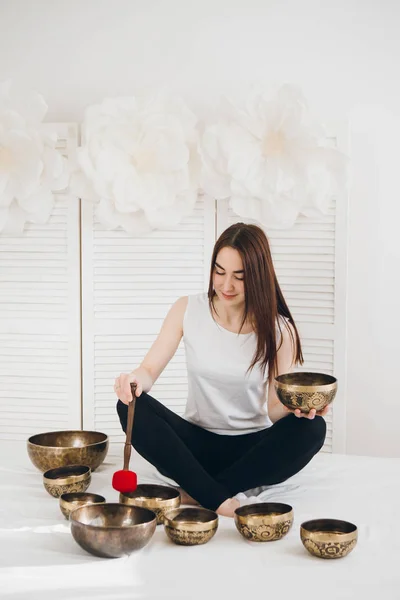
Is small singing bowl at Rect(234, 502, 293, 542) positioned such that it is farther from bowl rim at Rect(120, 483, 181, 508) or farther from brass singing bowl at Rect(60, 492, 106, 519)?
brass singing bowl at Rect(60, 492, 106, 519)

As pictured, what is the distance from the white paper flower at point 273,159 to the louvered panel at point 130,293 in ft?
0.77

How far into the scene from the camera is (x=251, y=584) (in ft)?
6.15

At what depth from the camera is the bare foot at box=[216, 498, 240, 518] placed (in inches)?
94.3

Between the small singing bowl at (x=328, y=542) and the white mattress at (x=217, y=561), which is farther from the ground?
the small singing bowl at (x=328, y=542)

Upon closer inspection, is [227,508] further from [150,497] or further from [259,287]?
[259,287]

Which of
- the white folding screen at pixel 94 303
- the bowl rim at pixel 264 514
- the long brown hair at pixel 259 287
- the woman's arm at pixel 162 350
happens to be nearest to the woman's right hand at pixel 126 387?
the woman's arm at pixel 162 350

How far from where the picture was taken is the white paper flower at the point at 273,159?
335cm

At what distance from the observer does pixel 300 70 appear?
3.65 metres

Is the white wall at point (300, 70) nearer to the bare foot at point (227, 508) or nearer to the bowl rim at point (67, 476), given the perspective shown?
the bare foot at point (227, 508)

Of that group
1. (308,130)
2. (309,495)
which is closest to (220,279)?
(309,495)

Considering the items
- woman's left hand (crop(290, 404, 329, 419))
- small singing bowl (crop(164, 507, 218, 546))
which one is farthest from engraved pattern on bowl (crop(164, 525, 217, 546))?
woman's left hand (crop(290, 404, 329, 419))

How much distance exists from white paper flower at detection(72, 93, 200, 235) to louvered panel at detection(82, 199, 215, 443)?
13 cm

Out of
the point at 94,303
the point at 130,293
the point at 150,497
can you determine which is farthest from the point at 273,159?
the point at 150,497

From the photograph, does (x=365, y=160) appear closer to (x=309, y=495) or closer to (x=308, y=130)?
(x=308, y=130)
